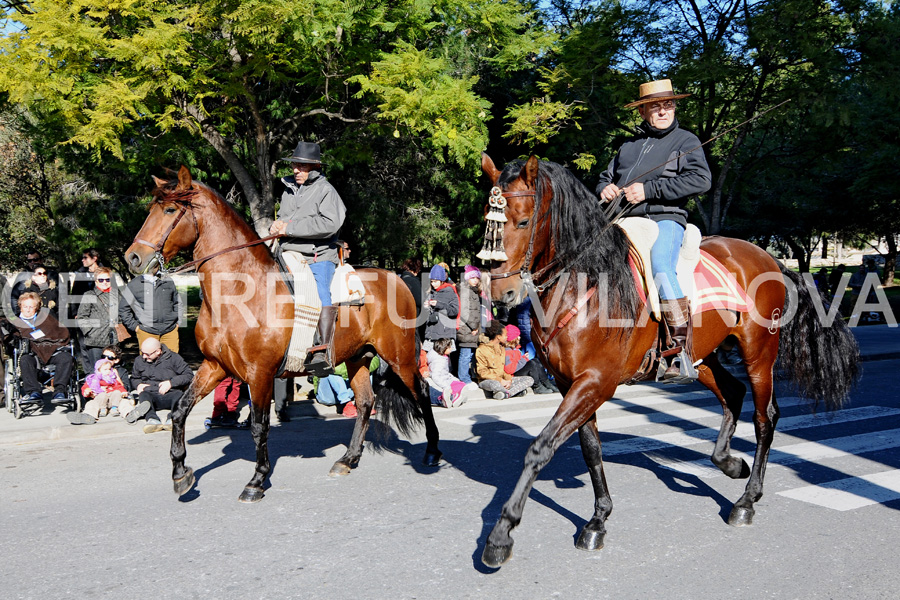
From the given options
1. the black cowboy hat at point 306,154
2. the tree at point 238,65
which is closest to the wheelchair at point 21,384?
the tree at point 238,65

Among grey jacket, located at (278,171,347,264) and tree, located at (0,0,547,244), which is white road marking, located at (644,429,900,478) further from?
tree, located at (0,0,547,244)

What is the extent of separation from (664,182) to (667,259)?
0.55m

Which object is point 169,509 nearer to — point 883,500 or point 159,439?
point 159,439

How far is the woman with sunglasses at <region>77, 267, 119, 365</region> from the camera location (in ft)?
36.4

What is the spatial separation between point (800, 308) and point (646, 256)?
2281 millimetres

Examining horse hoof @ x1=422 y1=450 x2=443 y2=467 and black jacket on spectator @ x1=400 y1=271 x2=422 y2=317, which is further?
black jacket on spectator @ x1=400 y1=271 x2=422 y2=317

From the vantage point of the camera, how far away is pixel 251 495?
20.3 feet

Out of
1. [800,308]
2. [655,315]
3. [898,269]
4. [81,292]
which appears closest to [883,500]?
[800,308]

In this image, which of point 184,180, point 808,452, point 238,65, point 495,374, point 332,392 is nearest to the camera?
point 184,180

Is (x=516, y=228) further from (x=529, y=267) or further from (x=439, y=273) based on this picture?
(x=439, y=273)

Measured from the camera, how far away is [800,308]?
22.7 feet

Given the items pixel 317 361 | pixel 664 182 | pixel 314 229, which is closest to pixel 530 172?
pixel 664 182

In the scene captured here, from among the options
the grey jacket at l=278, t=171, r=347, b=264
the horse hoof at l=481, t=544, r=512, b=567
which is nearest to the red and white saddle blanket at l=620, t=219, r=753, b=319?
the horse hoof at l=481, t=544, r=512, b=567

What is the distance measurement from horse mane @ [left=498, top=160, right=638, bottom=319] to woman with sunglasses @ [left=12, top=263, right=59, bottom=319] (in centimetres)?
912
